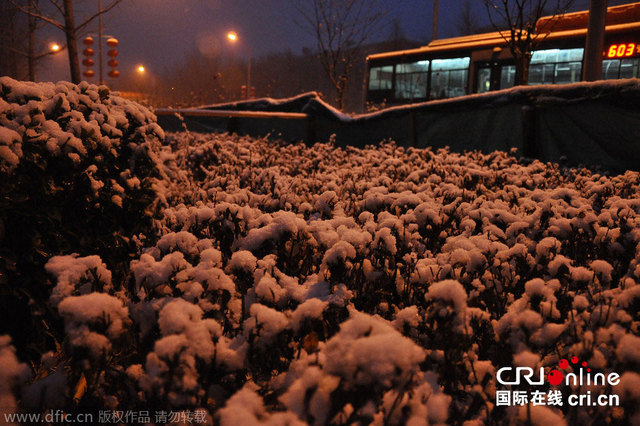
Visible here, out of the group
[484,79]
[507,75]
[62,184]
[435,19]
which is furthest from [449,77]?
[62,184]

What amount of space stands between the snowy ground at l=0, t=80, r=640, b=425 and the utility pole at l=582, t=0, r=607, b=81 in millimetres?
6644

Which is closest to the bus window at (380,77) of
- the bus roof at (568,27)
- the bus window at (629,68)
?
the bus roof at (568,27)

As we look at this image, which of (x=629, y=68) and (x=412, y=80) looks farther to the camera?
(x=412, y=80)

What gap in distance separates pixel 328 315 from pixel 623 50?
19118 millimetres

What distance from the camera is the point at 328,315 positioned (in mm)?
2236

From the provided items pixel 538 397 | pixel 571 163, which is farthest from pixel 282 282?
pixel 571 163

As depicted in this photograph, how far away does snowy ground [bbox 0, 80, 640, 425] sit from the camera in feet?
4.68

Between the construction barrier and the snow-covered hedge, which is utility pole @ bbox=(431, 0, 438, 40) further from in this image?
the snow-covered hedge

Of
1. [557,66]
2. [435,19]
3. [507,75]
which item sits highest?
[435,19]

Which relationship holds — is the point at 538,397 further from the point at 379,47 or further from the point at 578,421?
the point at 379,47

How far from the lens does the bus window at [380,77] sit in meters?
22.9

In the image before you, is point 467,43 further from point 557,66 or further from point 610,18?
point 610,18

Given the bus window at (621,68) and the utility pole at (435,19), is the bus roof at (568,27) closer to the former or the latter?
the bus window at (621,68)

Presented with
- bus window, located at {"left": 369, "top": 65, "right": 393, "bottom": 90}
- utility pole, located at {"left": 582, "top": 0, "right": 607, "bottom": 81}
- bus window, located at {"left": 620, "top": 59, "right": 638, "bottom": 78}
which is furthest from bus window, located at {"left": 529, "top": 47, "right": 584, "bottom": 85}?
utility pole, located at {"left": 582, "top": 0, "right": 607, "bottom": 81}
